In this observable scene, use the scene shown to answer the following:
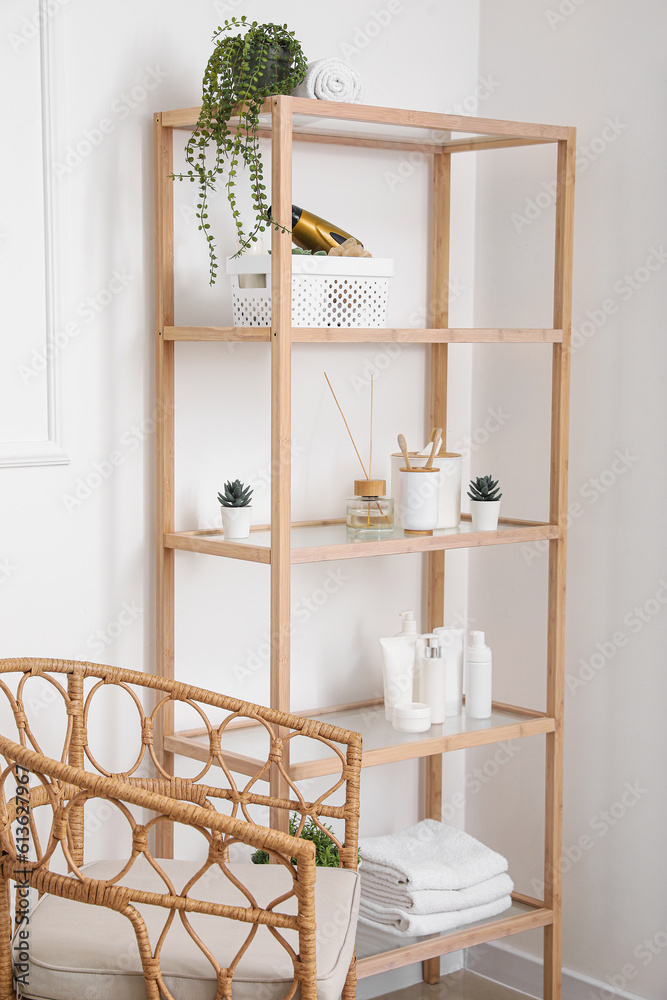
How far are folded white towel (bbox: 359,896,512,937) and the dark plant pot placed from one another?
151cm

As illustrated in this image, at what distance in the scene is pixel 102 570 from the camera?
6.98 ft

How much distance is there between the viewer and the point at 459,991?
2623 millimetres

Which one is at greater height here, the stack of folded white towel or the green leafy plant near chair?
the green leafy plant near chair

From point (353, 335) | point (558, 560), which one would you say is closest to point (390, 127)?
point (353, 335)

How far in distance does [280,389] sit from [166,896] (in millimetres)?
840

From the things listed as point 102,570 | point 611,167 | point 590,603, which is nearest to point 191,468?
point 102,570

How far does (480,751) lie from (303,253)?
1.29 metres

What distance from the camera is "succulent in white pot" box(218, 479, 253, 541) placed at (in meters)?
2.11

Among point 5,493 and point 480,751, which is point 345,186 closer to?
point 5,493

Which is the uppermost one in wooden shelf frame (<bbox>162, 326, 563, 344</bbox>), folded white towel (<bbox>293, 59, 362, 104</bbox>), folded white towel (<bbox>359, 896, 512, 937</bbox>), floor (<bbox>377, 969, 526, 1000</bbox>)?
folded white towel (<bbox>293, 59, 362, 104</bbox>)

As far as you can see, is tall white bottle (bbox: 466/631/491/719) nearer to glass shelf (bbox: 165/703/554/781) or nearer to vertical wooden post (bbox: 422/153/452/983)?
glass shelf (bbox: 165/703/554/781)

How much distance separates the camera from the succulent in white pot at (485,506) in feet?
7.57

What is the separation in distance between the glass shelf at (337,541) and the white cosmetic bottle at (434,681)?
25 cm

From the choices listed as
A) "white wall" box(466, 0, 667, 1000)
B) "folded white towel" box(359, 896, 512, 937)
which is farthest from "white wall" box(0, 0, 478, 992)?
"folded white towel" box(359, 896, 512, 937)
